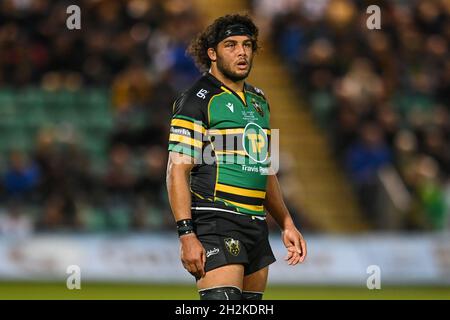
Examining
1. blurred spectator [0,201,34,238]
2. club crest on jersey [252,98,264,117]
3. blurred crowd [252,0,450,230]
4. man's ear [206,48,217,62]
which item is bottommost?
club crest on jersey [252,98,264,117]

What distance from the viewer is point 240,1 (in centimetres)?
2042

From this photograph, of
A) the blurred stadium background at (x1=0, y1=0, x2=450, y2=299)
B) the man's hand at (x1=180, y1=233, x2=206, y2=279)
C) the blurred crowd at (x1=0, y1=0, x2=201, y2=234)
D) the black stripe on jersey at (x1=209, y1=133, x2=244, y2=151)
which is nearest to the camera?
the man's hand at (x1=180, y1=233, x2=206, y2=279)

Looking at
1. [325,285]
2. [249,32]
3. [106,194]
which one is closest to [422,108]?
[325,285]

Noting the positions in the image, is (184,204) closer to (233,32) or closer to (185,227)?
(185,227)

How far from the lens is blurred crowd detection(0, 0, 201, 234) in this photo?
53.7 ft

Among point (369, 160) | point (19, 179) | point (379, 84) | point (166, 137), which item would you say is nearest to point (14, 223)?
point (19, 179)

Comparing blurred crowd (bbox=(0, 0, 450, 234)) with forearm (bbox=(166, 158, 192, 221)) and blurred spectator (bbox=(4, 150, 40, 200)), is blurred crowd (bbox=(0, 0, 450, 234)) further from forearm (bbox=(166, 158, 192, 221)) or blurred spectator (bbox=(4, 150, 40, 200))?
forearm (bbox=(166, 158, 192, 221))

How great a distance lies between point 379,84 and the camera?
18.3m

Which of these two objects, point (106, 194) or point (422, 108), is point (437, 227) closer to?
point (422, 108)

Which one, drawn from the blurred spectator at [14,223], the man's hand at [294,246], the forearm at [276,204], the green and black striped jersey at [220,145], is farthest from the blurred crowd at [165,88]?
the green and black striped jersey at [220,145]

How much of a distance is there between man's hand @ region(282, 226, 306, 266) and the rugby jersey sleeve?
2.93 ft

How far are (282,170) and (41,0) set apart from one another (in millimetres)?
5154

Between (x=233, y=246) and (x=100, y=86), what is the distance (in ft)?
37.6

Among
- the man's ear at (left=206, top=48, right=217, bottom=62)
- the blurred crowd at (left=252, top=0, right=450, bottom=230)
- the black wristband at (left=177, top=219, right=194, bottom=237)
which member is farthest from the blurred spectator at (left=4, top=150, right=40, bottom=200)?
the black wristband at (left=177, top=219, right=194, bottom=237)
